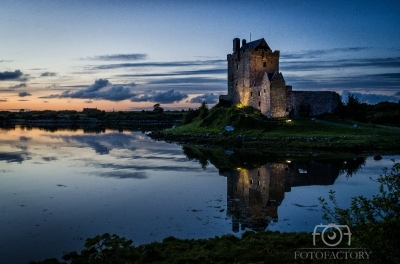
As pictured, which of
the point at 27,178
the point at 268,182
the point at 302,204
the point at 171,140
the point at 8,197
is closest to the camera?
the point at 302,204

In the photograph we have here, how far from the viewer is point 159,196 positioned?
20828 mm

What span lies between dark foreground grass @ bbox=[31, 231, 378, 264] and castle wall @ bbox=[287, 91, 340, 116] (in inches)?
1793

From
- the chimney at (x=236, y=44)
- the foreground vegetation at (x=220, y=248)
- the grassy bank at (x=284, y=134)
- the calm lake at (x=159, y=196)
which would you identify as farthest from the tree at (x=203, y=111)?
the foreground vegetation at (x=220, y=248)

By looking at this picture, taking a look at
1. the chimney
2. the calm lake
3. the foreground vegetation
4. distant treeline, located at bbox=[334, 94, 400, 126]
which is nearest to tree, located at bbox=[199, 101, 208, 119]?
the chimney

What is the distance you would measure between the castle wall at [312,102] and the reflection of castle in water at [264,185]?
25759 mm

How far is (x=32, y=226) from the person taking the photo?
49.8 ft

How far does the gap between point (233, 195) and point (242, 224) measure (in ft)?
17.8

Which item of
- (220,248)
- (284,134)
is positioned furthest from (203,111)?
(220,248)

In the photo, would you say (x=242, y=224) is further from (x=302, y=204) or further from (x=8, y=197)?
(x=8, y=197)

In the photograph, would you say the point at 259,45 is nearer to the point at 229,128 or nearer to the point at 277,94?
the point at 277,94

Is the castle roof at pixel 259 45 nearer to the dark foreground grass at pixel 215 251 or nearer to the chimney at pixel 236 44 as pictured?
the chimney at pixel 236 44

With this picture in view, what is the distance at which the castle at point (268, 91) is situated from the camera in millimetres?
53188

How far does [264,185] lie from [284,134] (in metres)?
24.9

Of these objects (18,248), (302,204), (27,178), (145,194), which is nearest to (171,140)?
(27,178)
